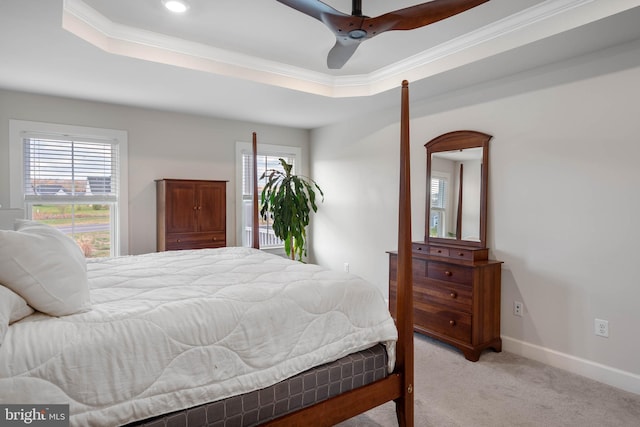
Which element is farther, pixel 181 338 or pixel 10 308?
pixel 181 338

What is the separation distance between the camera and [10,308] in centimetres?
118

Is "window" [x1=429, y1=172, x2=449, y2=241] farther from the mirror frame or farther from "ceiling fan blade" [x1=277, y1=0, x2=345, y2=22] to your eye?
"ceiling fan blade" [x1=277, y1=0, x2=345, y2=22]

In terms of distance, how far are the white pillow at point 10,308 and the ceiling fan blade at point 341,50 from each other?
77.6 inches

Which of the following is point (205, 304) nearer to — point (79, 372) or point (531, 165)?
point (79, 372)

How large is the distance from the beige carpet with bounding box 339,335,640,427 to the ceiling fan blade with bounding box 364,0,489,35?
2242 mm

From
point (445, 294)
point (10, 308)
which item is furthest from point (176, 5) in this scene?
point (445, 294)

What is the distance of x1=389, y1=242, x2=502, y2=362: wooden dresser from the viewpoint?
2984 millimetres

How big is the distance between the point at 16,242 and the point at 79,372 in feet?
1.68

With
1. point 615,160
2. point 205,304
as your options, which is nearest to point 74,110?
point 205,304

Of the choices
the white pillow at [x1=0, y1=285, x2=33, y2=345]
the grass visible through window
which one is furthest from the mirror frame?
the grass visible through window

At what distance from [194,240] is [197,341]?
3.09 m

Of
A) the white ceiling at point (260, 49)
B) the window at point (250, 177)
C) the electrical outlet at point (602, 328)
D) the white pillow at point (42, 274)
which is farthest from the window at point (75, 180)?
the electrical outlet at point (602, 328)

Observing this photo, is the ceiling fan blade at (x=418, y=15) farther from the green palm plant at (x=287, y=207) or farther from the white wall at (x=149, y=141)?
the white wall at (x=149, y=141)

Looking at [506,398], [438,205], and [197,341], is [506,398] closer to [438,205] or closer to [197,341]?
[438,205]
